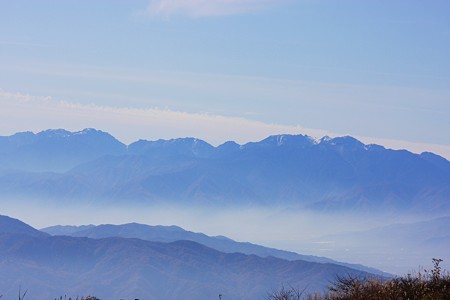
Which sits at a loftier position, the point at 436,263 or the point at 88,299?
the point at 436,263

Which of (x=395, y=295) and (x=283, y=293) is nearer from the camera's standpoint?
(x=395, y=295)

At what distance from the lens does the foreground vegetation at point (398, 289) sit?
21.1m

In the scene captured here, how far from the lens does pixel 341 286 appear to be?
25.6m

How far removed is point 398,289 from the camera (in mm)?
22172

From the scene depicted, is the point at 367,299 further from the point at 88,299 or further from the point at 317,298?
the point at 88,299

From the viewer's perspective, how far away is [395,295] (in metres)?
21.0

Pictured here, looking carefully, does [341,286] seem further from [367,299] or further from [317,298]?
[367,299]

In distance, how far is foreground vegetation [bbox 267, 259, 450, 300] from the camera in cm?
2106

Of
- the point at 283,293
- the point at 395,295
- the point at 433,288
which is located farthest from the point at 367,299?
the point at 283,293

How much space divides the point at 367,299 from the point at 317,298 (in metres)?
3.03

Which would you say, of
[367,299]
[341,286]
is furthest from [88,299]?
[341,286]

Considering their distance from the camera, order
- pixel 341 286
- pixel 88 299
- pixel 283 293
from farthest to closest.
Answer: pixel 283 293, pixel 341 286, pixel 88 299

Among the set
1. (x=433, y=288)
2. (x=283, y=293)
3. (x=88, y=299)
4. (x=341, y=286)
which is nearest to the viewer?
(x=88, y=299)

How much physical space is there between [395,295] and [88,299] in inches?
301
